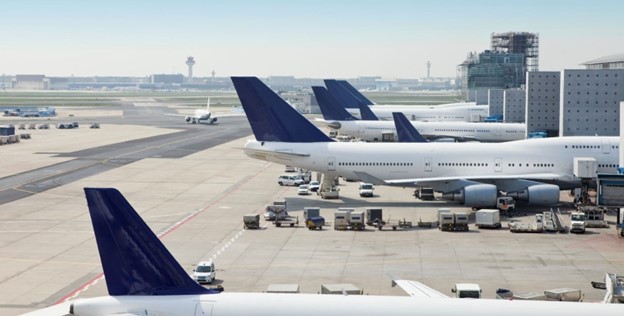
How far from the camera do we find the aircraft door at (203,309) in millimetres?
24656

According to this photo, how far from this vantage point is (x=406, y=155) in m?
65.9

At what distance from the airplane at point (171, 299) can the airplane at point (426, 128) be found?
89.2 meters

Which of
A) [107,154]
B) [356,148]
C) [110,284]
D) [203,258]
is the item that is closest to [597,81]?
[356,148]

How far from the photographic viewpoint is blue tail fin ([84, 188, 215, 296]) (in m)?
25.7

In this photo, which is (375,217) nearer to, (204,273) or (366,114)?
(204,273)

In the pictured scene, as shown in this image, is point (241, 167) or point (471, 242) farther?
point (241, 167)

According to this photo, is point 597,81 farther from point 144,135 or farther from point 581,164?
point 144,135

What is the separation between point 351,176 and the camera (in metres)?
66.4

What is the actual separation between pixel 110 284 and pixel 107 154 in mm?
85686

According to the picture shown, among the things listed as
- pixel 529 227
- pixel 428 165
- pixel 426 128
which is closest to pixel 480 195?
pixel 428 165

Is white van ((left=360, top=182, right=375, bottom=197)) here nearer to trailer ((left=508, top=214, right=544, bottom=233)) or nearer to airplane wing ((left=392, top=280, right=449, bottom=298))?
trailer ((left=508, top=214, right=544, bottom=233))

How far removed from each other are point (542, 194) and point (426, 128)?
5469cm

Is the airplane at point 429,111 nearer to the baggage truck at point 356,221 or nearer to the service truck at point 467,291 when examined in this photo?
the baggage truck at point 356,221

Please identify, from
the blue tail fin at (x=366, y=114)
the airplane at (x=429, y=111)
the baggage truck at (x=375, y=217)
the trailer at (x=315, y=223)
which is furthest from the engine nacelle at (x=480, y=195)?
the airplane at (x=429, y=111)
